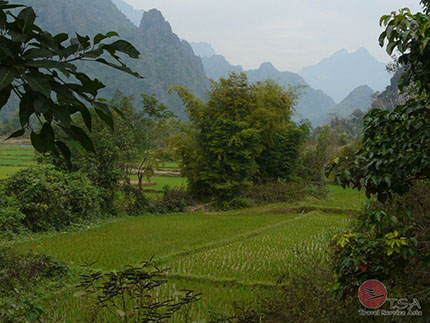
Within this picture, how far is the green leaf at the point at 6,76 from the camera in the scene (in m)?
0.70

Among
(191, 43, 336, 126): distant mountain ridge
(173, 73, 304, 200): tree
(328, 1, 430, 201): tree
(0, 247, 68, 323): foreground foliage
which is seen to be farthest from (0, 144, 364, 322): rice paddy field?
(191, 43, 336, 126): distant mountain ridge

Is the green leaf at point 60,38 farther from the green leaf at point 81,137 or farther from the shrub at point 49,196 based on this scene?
the shrub at point 49,196

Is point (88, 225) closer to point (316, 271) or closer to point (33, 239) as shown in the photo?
point (33, 239)

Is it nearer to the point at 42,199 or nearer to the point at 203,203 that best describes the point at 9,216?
the point at 42,199

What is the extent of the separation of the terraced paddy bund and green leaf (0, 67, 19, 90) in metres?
3.39

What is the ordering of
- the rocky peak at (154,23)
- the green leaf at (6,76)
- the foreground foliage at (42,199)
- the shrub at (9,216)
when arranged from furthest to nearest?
1. the rocky peak at (154,23)
2. the foreground foliage at (42,199)
3. the shrub at (9,216)
4. the green leaf at (6,76)

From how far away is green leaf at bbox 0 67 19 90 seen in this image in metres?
0.70

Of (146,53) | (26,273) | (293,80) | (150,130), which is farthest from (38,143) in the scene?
(293,80)

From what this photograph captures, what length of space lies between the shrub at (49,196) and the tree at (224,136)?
4452 millimetres

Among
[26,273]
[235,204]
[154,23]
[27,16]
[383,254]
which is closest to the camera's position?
[27,16]

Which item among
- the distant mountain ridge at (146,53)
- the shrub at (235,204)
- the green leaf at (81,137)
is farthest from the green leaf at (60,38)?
the distant mountain ridge at (146,53)

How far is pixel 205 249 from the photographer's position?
301 inches

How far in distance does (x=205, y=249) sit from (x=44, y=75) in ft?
23.4

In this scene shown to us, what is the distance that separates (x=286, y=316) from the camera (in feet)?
10.6
